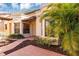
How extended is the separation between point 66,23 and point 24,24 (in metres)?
0.61

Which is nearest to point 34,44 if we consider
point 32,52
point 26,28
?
point 32,52

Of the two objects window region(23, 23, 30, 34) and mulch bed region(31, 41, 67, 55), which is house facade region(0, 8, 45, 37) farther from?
mulch bed region(31, 41, 67, 55)

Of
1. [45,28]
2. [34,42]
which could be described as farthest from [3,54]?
[45,28]

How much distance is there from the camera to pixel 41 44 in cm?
324

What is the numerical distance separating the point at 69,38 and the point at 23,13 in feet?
2.48

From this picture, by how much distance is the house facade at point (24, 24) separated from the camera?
3.21m

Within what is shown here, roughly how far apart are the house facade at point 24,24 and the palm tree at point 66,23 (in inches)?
6.0

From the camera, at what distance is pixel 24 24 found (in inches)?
128

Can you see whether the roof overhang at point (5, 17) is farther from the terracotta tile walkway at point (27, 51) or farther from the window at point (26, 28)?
the terracotta tile walkway at point (27, 51)

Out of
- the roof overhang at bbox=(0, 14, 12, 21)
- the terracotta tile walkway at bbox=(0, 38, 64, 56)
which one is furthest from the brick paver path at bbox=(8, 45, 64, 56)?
the roof overhang at bbox=(0, 14, 12, 21)

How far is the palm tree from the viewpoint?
3162 mm

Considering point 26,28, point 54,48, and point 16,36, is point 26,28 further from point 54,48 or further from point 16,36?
point 54,48

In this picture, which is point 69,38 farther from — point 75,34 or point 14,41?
point 14,41

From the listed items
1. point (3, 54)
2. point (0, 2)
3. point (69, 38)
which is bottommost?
point (3, 54)
